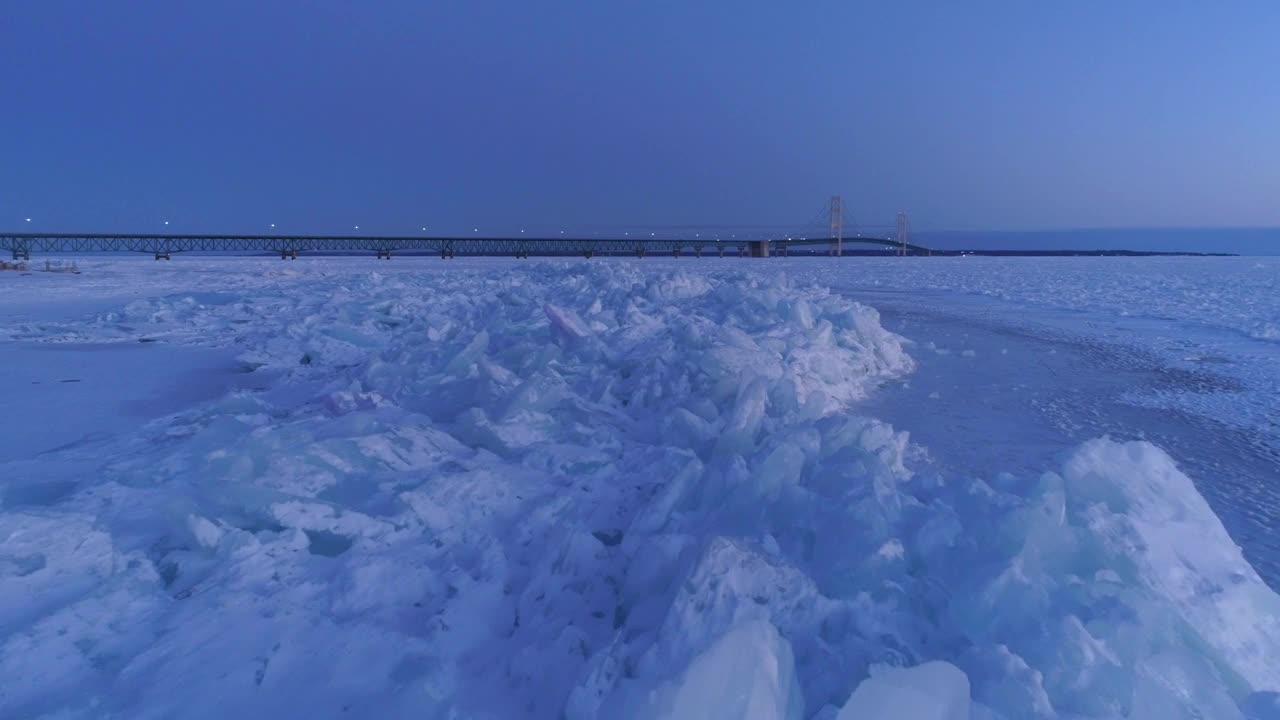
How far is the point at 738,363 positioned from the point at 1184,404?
126 inches

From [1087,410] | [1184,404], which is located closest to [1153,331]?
[1184,404]

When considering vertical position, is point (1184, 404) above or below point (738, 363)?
below

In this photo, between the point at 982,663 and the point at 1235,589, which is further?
the point at 1235,589

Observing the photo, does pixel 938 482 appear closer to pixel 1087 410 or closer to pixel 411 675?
pixel 411 675

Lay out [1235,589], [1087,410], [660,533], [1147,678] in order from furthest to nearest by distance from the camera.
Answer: [1087,410]
[660,533]
[1235,589]
[1147,678]

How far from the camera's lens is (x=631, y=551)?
2.51m

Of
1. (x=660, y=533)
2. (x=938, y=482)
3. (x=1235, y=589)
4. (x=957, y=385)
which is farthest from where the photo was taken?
(x=957, y=385)

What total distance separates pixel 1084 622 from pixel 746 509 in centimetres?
109

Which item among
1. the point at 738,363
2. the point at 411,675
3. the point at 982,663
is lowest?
the point at 411,675

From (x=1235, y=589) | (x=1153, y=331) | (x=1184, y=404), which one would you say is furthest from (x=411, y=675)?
(x=1153, y=331)

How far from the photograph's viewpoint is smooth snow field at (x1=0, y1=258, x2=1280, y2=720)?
179cm

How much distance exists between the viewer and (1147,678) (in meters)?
1.68

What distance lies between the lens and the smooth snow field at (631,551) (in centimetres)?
179

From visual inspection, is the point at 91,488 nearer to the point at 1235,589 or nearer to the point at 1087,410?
the point at 1235,589
